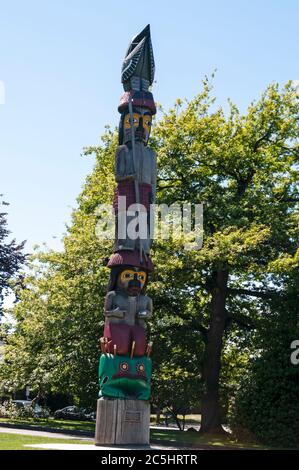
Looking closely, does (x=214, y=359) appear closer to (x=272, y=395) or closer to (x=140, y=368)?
(x=272, y=395)

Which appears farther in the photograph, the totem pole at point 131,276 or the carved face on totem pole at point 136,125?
the carved face on totem pole at point 136,125

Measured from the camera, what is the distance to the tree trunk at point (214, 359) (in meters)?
28.2

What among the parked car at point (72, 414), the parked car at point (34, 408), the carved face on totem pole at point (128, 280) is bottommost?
the parked car at point (72, 414)

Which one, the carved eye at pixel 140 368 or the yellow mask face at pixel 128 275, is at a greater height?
the yellow mask face at pixel 128 275

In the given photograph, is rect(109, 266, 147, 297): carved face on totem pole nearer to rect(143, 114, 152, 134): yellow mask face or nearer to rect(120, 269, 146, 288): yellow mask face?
rect(120, 269, 146, 288): yellow mask face

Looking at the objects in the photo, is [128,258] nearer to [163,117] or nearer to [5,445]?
[5,445]

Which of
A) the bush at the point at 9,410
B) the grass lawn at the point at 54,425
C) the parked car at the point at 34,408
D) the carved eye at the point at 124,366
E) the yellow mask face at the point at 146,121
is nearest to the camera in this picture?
the carved eye at the point at 124,366

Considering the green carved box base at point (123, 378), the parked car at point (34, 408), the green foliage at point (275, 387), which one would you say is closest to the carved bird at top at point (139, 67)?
the green carved box base at point (123, 378)

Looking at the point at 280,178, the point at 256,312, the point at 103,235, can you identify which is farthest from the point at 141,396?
the point at 280,178

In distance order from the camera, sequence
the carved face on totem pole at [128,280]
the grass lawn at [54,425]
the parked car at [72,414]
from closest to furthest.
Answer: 1. the carved face on totem pole at [128,280]
2. the grass lawn at [54,425]
3. the parked car at [72,414]

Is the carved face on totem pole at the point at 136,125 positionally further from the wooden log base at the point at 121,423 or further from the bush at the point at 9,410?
the bush at the point at 9,410

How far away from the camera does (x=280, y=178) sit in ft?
98.7

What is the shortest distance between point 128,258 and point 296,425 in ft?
34.7
